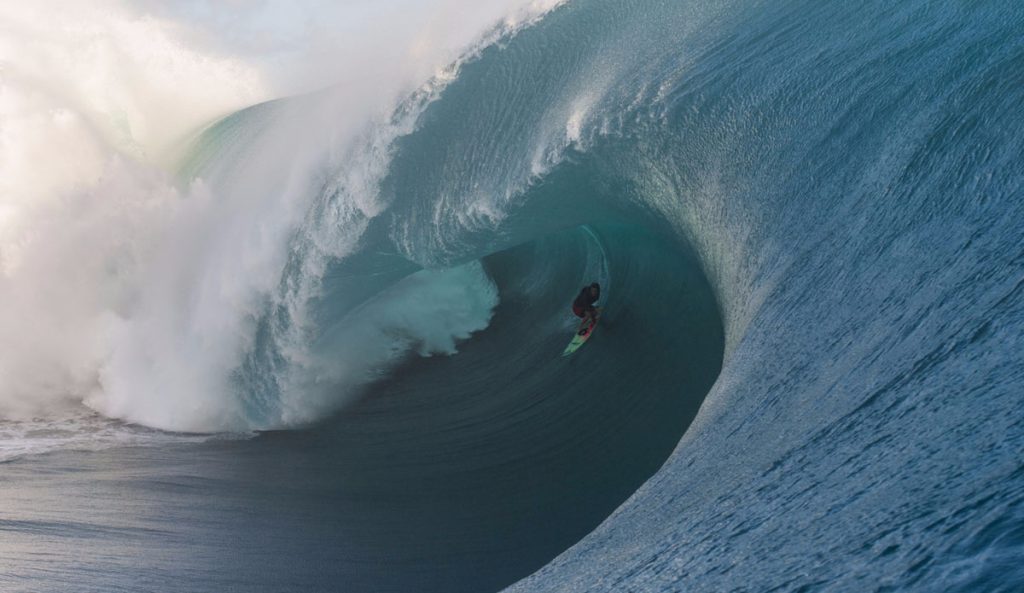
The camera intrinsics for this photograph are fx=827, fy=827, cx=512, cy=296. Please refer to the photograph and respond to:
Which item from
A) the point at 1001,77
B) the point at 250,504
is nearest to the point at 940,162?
the point at 1001,77

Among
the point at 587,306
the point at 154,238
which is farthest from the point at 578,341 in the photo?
the point at 154,238

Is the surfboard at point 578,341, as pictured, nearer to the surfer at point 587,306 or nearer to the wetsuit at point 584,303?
the surfer at point 587,306

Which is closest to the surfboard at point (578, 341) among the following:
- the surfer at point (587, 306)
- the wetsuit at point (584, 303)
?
the surfer at point (587, 306)

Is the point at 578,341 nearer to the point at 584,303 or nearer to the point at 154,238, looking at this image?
the point at 584,303

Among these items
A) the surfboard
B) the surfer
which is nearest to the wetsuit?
the surfer

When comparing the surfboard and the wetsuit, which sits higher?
the wetsuit

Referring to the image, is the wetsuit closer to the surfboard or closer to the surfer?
the surfer
